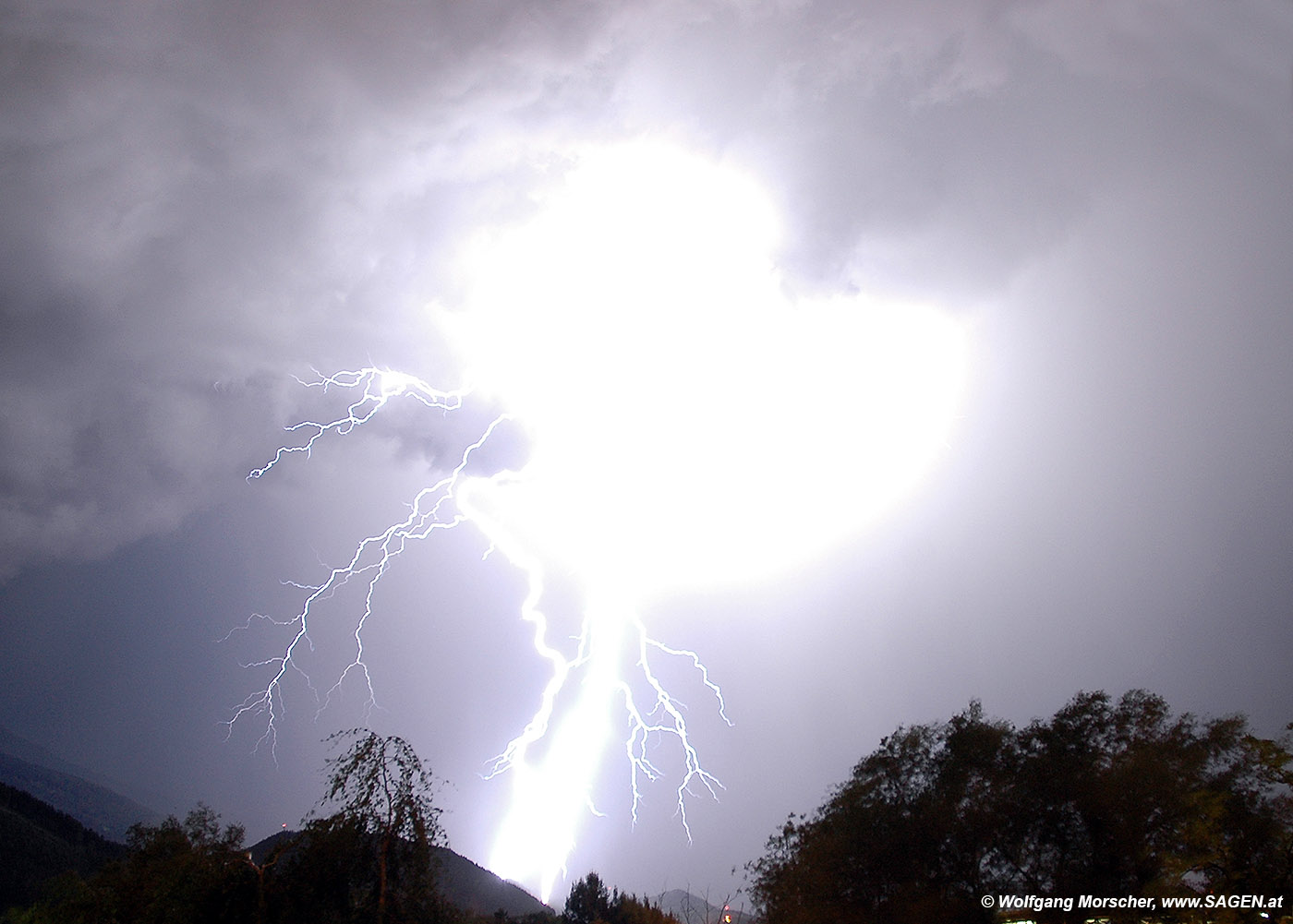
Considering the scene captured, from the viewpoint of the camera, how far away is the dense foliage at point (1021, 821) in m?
17.3

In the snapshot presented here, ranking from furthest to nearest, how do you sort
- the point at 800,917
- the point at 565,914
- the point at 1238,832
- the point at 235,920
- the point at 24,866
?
the point at 24,866, the point at 565,914, the point at 800,917, the point at 1238,832, the point at 235,920

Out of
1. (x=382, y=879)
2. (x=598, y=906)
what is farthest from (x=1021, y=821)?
(x=598, y=906)

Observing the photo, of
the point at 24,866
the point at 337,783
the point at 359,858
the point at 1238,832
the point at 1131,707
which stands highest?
the point at 1131,707

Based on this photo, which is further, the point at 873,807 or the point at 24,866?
the point at 24,866

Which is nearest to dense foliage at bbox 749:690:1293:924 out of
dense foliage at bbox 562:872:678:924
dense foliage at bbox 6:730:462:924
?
dense foliage at bbox 6:730:462:924

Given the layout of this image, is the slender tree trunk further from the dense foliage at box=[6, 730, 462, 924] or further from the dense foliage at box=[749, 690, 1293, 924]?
the dense foliage at box=[749, 690, 1293, 924]

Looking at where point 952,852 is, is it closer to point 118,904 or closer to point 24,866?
point 118,904

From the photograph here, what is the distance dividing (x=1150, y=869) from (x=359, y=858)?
1953 centimetres

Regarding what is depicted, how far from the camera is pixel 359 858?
16.4m

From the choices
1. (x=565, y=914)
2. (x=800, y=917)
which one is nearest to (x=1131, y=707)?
(x=800, y=917)

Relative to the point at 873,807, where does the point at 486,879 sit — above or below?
below

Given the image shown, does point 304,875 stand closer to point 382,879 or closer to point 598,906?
point 382,879

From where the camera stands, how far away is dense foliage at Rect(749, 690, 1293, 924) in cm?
1730

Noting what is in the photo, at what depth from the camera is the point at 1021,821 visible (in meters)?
19.9
